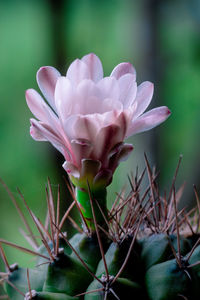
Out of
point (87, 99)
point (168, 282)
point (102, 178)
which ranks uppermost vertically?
point (87, 99)

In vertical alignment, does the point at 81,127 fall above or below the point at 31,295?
above

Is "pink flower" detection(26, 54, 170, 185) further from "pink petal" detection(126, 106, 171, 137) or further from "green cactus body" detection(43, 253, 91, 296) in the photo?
"green cactus body" detection(43, 253, 91, 296)

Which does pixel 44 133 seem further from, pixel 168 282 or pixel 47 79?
pixel 168 282

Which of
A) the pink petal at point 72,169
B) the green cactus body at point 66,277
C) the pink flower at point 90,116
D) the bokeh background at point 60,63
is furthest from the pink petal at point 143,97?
the bokeh background at point 60,63

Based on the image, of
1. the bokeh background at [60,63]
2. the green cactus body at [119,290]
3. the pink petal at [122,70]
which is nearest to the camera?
the green cactus body at [119,290]

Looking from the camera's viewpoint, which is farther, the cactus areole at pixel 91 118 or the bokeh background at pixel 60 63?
the bokeh background at pixel 60 63

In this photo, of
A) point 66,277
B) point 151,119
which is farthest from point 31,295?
point 151,119

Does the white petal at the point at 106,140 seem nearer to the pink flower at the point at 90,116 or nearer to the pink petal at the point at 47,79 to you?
the pink flower at the point at 90,116
